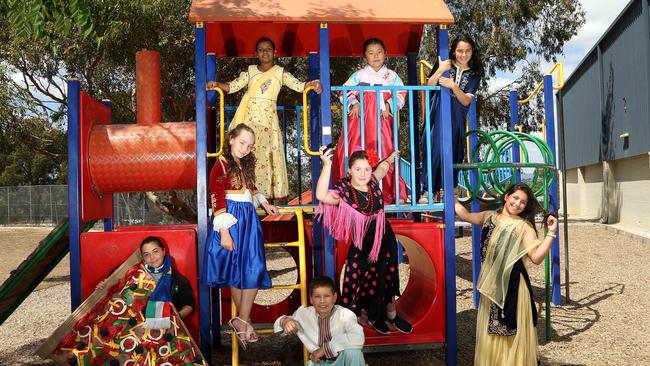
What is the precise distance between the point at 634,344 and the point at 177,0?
37.4 feet

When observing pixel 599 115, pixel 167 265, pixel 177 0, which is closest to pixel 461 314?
pixel 167 265

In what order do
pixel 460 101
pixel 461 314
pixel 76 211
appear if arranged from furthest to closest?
1. pixel 461 314
2. pixel 460 101
3. pixel 76 211

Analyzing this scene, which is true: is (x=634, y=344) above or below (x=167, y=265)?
below

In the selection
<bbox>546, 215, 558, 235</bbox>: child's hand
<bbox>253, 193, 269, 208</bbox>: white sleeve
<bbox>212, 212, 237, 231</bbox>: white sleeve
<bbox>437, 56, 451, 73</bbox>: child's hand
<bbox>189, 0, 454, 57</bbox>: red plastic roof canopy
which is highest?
<bbox>189, 0, 454, 57</bbox>: red plastic roof canopy

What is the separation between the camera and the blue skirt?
464 cm

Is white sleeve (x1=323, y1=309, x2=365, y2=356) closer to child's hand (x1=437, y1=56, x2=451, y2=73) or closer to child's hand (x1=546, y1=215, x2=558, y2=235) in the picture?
child's hand (x1=546, y1=215, x2=558, y2=235)

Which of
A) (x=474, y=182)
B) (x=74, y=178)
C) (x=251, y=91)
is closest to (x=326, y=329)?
(x=251, y=91)

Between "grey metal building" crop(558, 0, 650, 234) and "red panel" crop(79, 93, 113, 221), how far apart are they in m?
15.7

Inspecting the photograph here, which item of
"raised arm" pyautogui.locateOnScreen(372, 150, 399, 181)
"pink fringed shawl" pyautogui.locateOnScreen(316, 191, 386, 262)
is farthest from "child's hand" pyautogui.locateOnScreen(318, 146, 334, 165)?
"raised arm" pyautogui.locateOnScreen(372, 150, 399, 181)

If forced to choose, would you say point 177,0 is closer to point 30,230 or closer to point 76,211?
point 76,211

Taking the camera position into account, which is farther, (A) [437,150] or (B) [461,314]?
(B) [461,314]

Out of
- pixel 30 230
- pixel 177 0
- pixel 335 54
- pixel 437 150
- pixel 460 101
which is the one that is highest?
pixel 177 0

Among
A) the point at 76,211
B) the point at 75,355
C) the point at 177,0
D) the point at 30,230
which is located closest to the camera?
the point at 75,355

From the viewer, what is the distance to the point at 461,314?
26.4 feet
